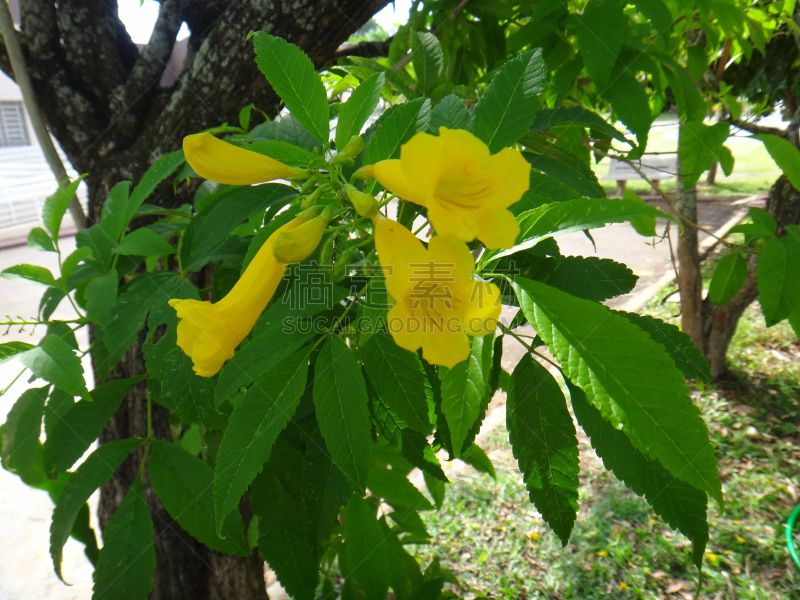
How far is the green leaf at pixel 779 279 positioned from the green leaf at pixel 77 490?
1628 millimetres

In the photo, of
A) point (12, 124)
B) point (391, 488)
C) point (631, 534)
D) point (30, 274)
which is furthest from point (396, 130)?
point (12, 124)

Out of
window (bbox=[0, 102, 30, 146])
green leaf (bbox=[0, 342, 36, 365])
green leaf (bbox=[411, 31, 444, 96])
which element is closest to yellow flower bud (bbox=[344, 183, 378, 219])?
green leaf (bbox=[411, 31, 444, 96])

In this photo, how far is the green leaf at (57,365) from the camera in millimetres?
922

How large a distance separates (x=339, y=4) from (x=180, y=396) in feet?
3.77

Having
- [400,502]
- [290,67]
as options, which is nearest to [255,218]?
[290,67]

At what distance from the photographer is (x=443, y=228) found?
613 mm

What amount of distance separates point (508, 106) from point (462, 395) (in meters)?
0.44

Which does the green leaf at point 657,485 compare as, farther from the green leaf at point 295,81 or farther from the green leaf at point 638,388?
the green leaf at point 295,81

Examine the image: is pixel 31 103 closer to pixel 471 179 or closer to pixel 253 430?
pixel 253 430

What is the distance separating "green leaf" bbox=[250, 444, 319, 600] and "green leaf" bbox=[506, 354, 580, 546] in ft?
1.84

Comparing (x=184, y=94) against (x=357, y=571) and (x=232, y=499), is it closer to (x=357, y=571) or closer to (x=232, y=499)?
(x=232, y=499)

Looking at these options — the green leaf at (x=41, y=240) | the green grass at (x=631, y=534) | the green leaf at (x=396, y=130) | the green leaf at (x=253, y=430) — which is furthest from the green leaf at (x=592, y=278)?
the green grass at (x=631, y=534)

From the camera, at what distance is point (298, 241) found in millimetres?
719

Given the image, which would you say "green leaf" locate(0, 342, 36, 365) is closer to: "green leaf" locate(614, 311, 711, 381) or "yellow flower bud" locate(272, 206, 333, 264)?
"yellow flower bud" locate(272, 206, 333, 264)
